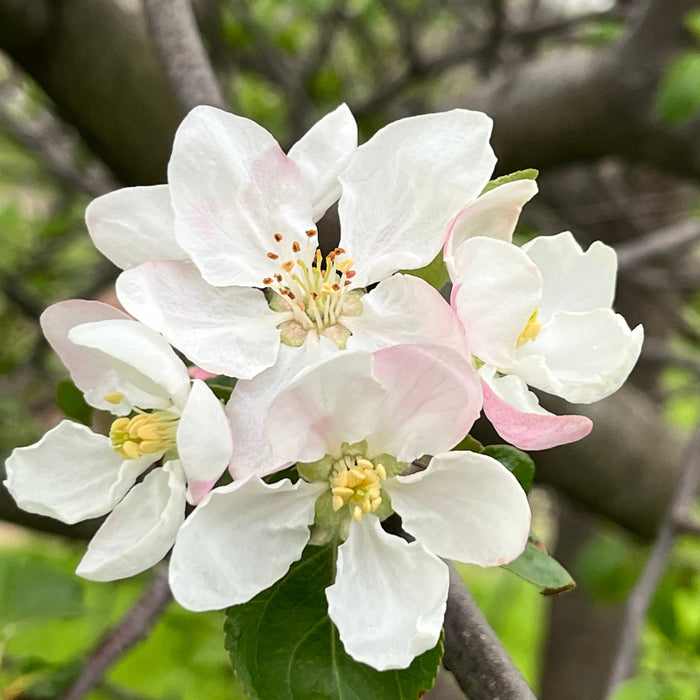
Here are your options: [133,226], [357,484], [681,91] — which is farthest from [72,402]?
[681,91]

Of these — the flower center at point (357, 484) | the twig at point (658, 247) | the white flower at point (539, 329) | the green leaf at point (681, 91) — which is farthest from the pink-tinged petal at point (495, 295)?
the green leaf at point (681, 91)

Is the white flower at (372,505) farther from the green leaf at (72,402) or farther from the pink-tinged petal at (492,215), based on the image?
the green leaf at (72,402)

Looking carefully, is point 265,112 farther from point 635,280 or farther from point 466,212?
point 466,212

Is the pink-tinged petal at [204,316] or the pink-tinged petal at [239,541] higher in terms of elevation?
the pink-tinged petal at [204,316]

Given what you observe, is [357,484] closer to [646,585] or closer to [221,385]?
[221,385]

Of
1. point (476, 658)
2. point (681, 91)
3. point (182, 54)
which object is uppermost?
point (182, 54)

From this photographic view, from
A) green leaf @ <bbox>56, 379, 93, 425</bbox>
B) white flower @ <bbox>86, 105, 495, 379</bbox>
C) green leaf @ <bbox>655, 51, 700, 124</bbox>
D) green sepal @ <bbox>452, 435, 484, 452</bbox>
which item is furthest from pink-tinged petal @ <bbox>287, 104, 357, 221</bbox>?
green leaf @ <bbox>655, 51, 700, 124</bbox>

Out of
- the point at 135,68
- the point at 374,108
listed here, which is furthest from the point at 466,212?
the point at 374,108
